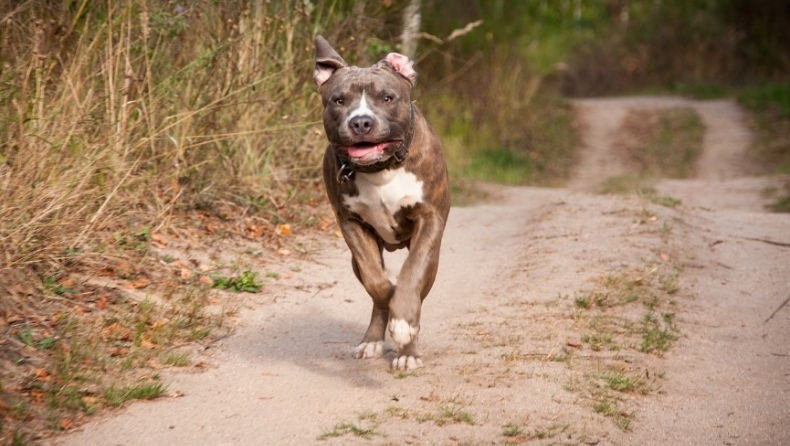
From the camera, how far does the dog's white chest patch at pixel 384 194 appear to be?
5.58 m

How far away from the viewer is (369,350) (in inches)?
243

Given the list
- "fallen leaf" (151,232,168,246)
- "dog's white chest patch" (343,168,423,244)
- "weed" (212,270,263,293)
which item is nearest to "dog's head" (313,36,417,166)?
"dog's white chest patch" (343,168,423,244)

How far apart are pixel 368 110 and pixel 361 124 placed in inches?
4.6

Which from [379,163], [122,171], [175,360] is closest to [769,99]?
[122,171]

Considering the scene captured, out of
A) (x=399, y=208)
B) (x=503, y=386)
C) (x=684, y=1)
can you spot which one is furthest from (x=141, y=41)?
(x=684, y=1)

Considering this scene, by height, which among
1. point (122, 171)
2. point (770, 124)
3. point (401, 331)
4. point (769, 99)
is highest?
point (122, 171)

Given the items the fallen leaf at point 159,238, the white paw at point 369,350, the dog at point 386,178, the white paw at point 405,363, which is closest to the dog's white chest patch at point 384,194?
the dog at point 386,178

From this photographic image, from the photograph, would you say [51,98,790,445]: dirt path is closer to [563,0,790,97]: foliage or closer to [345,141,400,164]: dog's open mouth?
[345,141,400,164]: dog's open mouth

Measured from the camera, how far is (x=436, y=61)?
55.6 feet

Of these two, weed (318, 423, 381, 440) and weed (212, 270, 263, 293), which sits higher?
weed (318, 423, 381, 440)

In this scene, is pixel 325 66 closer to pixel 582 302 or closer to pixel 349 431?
pixel 349 431

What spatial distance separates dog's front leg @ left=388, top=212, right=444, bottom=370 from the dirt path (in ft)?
0.60

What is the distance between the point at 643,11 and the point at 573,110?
11.9m

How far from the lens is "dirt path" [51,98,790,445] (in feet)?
16.4
